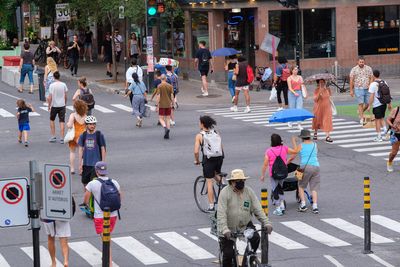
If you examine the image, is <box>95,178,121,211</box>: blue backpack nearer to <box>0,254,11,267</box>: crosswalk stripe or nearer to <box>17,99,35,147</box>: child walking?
<box>0,254,11,267</box>: crosswalk stripe

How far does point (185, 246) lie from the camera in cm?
1628

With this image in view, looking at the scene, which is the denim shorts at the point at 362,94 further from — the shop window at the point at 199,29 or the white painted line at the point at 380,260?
the shop window at the point at 199,29

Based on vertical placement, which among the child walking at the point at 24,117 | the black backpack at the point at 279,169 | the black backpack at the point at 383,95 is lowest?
the black backpack at the point at 279,169

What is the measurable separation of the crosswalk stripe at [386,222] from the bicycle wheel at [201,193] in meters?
2.96

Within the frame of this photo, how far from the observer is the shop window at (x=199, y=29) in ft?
135

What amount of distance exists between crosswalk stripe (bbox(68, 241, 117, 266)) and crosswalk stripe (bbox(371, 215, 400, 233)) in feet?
15.9

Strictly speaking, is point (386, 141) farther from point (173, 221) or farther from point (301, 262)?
point (301, 262)

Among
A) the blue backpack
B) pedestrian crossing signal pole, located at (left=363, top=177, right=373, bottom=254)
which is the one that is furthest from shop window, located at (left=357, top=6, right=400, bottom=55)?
the blue backpack

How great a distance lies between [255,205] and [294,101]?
14374mm

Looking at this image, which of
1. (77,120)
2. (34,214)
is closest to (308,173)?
(77,120)

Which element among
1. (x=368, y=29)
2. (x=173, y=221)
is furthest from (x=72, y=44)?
(x=173, y=221)

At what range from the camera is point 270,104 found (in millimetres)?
33875

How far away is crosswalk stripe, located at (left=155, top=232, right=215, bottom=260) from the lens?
15.7 m

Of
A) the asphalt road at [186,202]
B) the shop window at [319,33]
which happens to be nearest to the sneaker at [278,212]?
the asphalt road at [186,202]
